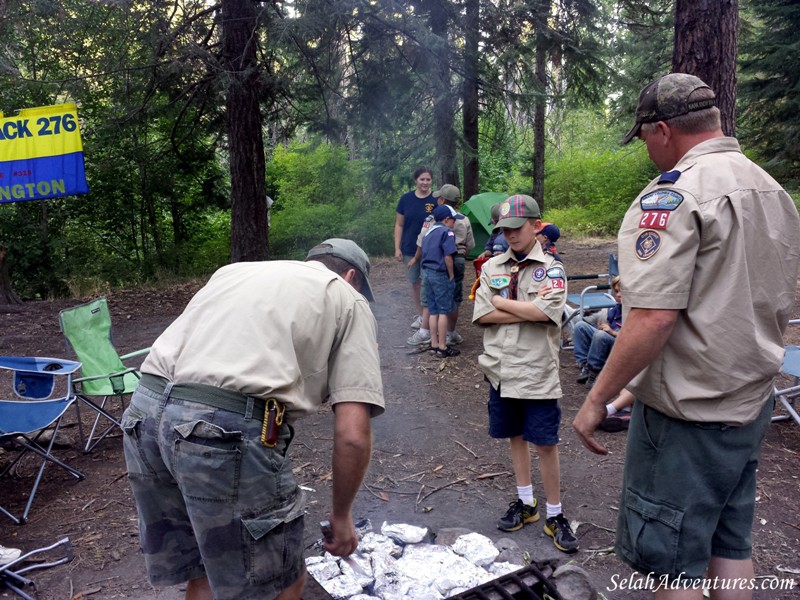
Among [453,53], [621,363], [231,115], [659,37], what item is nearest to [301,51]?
[231,115]

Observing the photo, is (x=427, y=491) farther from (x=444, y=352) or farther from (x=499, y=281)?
(x=444, y=352)

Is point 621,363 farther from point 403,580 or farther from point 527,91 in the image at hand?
point 527,91

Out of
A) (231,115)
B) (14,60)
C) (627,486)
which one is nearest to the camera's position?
(627,486)

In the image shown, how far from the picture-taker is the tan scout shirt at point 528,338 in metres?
3.21

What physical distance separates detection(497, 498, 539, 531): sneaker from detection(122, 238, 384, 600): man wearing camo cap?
157 cm

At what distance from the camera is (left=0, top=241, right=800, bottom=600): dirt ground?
3123mm

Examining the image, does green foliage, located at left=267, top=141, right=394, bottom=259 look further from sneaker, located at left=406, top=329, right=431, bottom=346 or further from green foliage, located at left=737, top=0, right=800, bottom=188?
green foliage, located at left=737, top=0, right=800, bottom=188

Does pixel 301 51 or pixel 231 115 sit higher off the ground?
pixel 301 51

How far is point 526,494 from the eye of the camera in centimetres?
344

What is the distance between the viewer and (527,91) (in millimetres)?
9750

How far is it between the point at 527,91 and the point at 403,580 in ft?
27.6

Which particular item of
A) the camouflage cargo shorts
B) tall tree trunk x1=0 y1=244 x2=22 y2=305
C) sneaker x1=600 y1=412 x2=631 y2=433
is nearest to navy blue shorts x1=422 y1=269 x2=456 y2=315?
sneaker x1=600 y1=412 x2=631 y2=433

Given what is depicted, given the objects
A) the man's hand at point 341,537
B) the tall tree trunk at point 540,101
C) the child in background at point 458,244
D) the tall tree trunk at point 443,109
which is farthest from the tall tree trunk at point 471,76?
the man's hand at point 341,537

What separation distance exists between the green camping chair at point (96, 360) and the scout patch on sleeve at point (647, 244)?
145 inches
